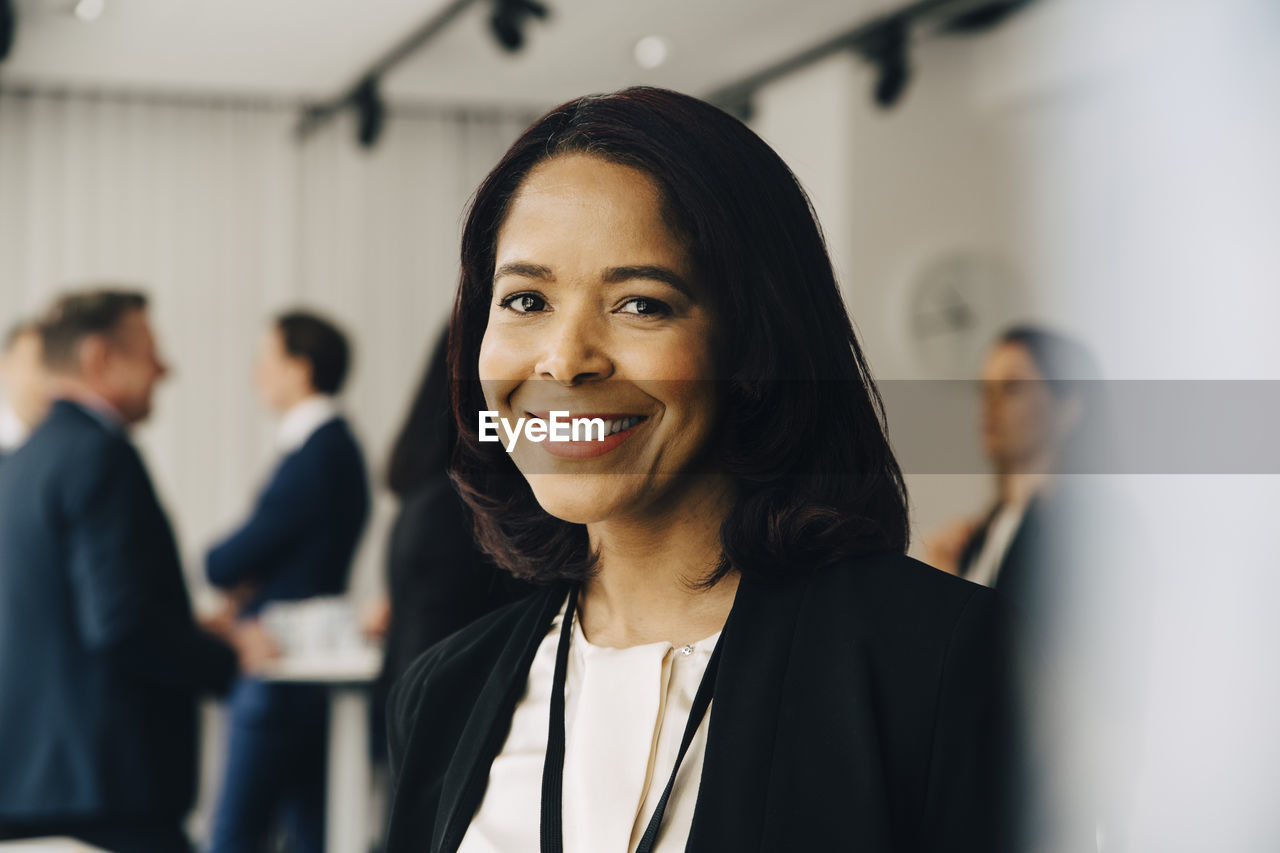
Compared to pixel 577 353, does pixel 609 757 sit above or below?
below

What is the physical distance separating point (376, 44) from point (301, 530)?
2044mm

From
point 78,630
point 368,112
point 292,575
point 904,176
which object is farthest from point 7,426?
point 904,176

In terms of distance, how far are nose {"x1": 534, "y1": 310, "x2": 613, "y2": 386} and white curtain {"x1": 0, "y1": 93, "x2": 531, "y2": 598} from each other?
426 cm

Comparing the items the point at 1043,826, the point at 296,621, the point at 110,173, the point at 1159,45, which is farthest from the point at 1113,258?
the point at 110,173

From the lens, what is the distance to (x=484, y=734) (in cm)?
85

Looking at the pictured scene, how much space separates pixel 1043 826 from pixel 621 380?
1.13 ft

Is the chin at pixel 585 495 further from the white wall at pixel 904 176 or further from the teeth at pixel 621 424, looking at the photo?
the white wall at pixel 904 176

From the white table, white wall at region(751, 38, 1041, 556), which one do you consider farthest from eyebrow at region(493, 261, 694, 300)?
white wall at region(751, 38, 1041, 556)

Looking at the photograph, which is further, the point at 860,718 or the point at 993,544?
the point at 993,544

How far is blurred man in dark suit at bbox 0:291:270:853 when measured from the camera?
2.03 metres

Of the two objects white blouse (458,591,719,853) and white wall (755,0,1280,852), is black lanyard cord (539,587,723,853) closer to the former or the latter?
white blouse (458,591,719,853)

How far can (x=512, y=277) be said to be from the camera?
774mm

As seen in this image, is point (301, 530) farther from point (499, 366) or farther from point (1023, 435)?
point (499, 366)

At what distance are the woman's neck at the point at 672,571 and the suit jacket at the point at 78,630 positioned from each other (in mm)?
1472
